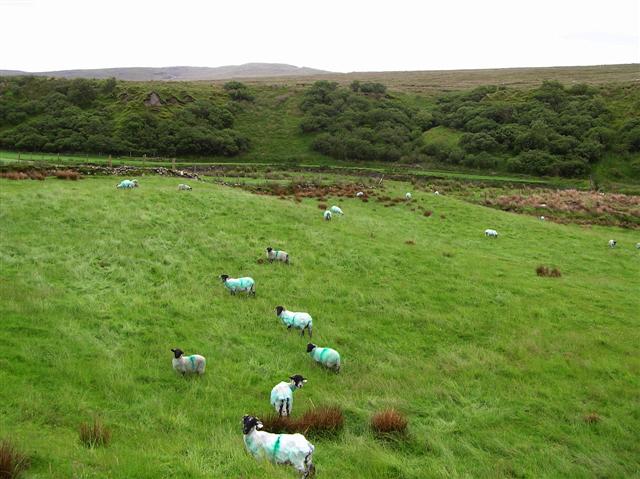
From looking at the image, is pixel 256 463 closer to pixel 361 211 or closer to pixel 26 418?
pixel 26 418

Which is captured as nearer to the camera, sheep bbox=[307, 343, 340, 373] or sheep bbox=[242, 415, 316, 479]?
sheep bbox=[242, 415, 316, 479]

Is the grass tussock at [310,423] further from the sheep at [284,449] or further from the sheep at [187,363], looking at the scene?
the sheep at [187,363]

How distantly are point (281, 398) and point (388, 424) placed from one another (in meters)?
2.36

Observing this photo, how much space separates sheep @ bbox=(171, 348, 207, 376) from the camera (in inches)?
466

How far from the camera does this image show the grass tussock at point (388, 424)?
9.99 metres

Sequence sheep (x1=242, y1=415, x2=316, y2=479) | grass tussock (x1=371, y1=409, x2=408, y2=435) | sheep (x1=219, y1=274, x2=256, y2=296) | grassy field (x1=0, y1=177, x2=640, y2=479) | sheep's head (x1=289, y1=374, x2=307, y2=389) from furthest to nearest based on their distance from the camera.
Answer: sheep (x1=219, y1=274, x2=256, y2=296)
sheep's head (x1=289, y1=374, x2=307, y2=389)
grass tussock (x1=371, y1=409, x2=408, y2=435)
grassy field (x1=0, y1=177, x2=640, y2=479)
sheep (x1=242, y1=415, x2=316, y2=479)

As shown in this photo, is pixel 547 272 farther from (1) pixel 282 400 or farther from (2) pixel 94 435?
(2) pixel 94 435

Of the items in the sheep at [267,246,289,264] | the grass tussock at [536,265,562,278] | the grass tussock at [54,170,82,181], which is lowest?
the grass tussock at [536,265,562,278]

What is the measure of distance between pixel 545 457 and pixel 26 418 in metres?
10.3

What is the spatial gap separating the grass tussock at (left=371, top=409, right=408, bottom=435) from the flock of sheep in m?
1.89

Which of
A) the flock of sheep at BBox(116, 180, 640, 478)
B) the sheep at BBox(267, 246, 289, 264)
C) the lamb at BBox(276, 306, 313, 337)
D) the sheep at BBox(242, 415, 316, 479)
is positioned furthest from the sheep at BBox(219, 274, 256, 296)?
the sheep at BBox(242, 415, 316, 479)

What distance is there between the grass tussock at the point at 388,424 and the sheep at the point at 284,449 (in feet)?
7.72

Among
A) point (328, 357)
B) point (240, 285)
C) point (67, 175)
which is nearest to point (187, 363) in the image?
point (328, 357)

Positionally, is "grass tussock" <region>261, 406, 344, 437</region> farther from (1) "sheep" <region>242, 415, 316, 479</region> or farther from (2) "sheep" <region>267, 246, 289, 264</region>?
(2) "sheep" <region>267, 246, 289, 264</region>
